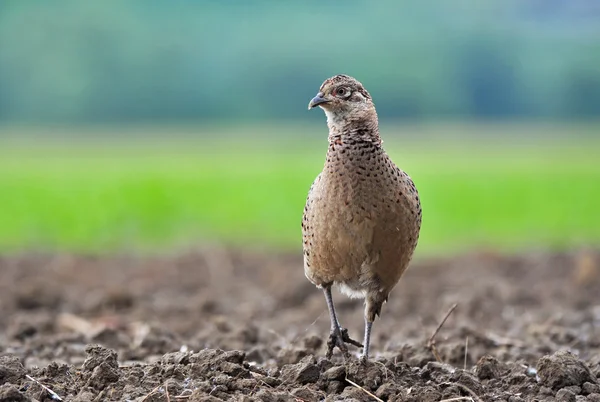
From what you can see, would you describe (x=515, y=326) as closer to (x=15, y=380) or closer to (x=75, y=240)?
(x=15, y=380)

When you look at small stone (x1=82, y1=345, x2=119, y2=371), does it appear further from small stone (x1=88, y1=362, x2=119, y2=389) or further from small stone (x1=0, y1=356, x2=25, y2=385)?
small stone (x1=0, y1=356, x2=25, y2=385)

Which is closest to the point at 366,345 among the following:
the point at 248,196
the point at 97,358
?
the point at 97,358

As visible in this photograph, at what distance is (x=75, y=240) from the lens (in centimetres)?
1638

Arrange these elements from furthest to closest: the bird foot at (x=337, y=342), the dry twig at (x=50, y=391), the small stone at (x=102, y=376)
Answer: the bird foot at (x=337, y=342), the small stone at (x=102, y=376), the dry twig at (x=50, y=391)

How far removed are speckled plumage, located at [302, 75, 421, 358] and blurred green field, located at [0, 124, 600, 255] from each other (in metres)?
10.4

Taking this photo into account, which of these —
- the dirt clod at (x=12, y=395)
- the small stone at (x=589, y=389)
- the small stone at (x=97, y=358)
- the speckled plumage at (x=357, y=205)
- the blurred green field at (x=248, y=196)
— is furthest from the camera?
the blurred green field at (x=248, y=196)

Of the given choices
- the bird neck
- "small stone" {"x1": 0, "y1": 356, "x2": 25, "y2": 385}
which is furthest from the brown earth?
the bird neck

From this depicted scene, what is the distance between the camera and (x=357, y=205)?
5.24m

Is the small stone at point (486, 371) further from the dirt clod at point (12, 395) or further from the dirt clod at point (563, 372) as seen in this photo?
the dirt clod at point (12, 395)

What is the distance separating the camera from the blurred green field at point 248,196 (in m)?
16.8

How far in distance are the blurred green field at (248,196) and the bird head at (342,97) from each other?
34.5ft

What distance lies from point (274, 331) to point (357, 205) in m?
2.21

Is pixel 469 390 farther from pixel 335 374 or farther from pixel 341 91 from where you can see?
pixel 341 91

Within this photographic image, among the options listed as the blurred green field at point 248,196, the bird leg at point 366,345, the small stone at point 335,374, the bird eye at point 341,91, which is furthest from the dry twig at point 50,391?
the blurred green field at point 248,196
